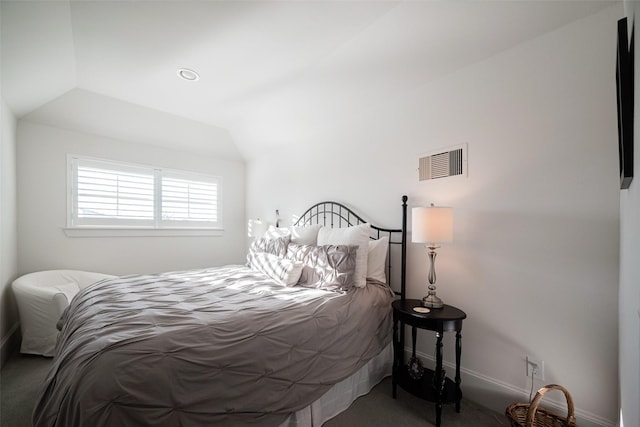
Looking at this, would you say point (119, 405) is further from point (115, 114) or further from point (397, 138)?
point (115, 114)

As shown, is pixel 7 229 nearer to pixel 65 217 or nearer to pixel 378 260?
pixel 65 217

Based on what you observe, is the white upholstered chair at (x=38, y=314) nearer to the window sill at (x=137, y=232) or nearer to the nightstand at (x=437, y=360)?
the window sill at (x=137, y=232)

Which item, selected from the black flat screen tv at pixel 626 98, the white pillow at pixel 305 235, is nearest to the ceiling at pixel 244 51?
the black flat screen tv at pixel 626 98

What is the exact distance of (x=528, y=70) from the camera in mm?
1788

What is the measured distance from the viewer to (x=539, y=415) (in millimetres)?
1575

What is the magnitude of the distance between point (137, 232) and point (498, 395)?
4310 millimetres

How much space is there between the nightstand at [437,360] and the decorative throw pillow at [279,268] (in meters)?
0.83

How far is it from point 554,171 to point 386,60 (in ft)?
4.84

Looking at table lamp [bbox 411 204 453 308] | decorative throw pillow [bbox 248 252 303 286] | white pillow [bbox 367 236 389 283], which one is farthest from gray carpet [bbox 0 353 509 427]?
table lamp [bbox 411 204 453 308]

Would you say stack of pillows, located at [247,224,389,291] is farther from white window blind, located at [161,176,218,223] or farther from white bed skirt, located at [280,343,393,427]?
white window blind, located at [161,176,218,223]

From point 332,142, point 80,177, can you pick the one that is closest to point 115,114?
point 80,177

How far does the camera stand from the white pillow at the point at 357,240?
7.14 ft

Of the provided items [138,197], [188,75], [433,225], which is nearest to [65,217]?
[138,197]

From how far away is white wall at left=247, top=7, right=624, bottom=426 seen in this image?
4.96 ft
